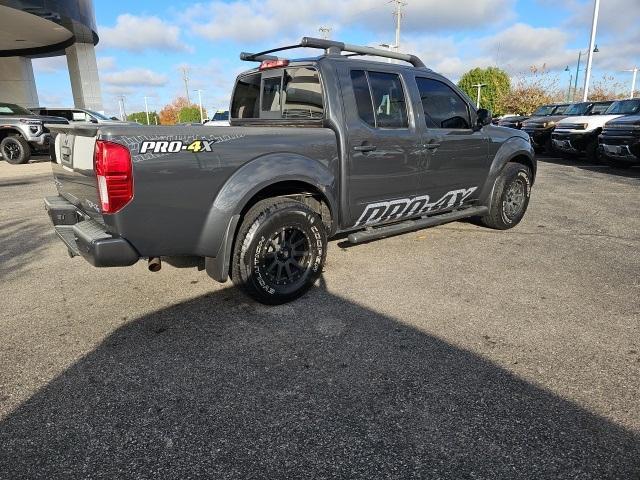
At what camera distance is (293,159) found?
3438mm

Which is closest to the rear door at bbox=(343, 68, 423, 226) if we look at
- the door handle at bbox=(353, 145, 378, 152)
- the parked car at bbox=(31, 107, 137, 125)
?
the door handle at bbox=(353, 145, 378, 152)

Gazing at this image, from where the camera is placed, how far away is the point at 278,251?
3.53 meters

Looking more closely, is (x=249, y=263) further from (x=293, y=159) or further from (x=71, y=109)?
(x=71, y=109)

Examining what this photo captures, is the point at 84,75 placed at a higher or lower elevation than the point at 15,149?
higher

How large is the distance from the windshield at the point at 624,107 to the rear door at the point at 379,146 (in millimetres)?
11420

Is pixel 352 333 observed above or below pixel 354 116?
below

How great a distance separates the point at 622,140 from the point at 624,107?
346cm

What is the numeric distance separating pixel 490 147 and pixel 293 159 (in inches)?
111

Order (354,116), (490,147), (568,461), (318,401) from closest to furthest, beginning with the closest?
(568,461), (318,401), (354,116), (490,147)

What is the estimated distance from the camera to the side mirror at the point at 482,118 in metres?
4.90

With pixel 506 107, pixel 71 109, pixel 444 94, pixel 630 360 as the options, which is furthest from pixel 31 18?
pixel 506 107

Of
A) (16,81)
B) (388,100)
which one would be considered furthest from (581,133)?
(16,81)

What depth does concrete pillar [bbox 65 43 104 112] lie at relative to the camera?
26.6 metres

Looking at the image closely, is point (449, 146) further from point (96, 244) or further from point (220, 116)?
point (220, 116)
